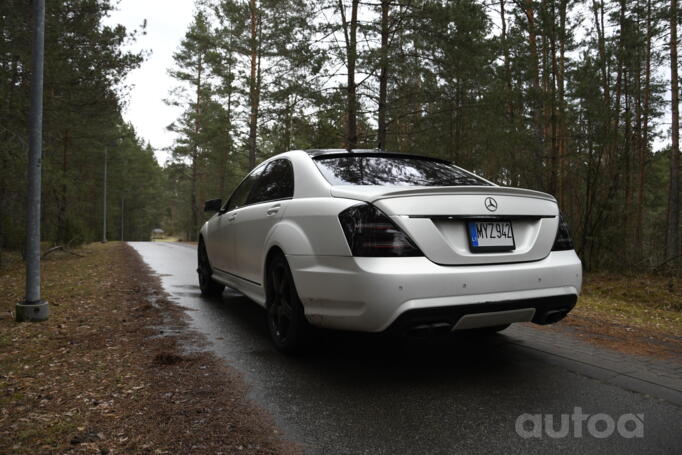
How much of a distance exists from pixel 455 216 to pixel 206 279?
4818 millimetres

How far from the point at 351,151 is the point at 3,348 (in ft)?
11.8

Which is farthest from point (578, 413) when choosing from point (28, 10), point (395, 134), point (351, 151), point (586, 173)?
point (28, 10)

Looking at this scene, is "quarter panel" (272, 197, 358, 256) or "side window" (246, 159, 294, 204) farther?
"side window" (246, 159, 294, 204)

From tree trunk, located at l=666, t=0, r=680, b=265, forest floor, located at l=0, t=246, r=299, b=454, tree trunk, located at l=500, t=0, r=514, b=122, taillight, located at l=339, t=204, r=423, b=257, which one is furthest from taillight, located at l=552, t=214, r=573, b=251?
tree trunk, located at l=666, t=0, r=680, b=265

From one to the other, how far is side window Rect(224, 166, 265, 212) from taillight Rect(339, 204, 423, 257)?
94.0 inches

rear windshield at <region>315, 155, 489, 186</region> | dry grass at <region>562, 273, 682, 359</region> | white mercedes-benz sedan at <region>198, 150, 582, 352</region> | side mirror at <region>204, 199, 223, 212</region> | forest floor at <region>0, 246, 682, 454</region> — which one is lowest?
dry grass at <region>562, 273, 682, 359</region>

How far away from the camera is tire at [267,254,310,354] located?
3.56 metres

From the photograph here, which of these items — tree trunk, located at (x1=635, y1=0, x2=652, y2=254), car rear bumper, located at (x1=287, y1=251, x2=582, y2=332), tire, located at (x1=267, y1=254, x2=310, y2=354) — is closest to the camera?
car rear bumper, located at (x1=287, y1=251, x2=582, y2=332)

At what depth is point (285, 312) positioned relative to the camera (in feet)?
12.4

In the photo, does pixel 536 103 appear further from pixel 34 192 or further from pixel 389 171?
pixel 34 192

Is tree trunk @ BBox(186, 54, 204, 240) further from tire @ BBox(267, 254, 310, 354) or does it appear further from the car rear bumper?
the car rear bumper

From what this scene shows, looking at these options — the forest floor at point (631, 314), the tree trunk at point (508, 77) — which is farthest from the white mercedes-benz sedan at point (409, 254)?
the tree trunk at point (508, 77)

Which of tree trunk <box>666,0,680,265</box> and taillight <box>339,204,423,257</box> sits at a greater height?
tree trunk <box>666,0,680,265</box>

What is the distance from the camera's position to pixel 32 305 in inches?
209
